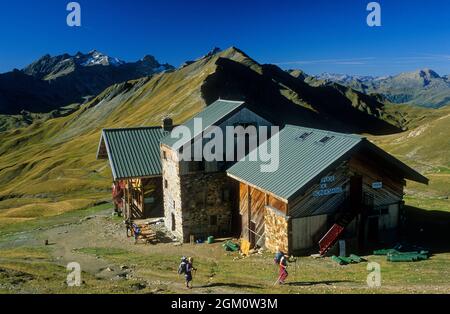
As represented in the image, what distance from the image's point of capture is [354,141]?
32.3 m

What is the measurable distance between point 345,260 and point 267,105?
Answer: 138m

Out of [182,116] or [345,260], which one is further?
[182,116]

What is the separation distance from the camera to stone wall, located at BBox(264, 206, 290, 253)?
31498 millimetres

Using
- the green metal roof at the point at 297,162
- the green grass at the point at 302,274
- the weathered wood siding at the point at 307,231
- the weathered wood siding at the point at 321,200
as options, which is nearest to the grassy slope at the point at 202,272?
the green grass at the point at 302,274

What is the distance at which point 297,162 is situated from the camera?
33938 mm

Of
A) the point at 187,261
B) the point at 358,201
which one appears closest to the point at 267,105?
the point at 358,201

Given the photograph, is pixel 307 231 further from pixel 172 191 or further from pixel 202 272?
pixel 172 191

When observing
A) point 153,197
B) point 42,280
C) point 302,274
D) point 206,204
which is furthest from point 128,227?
point 302,274

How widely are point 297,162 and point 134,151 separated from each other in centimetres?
2101

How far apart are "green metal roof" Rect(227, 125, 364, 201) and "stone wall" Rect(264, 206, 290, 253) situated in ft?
6.07

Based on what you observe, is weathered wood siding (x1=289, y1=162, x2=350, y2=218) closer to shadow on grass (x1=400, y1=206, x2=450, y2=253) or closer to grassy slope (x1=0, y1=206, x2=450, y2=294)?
grassy slope (x1=0, y1=206, x2=450, y2=294)

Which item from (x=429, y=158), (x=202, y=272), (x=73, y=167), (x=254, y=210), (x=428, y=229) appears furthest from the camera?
(x=73, y=167)
